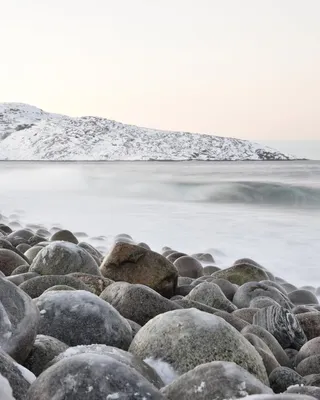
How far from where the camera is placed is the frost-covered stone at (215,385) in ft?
5.96

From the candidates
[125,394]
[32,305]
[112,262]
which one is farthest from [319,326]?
[125,394]

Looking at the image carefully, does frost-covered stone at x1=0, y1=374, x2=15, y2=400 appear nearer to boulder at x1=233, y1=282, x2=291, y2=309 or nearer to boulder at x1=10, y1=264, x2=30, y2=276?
boulder at x1=10, y1=264, x2=30, y2=276

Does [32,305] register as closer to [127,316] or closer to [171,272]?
[127,316]

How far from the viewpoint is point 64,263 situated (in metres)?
4.80

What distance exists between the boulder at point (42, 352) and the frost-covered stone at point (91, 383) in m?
0.57

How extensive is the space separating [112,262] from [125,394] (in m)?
Result: 3.49

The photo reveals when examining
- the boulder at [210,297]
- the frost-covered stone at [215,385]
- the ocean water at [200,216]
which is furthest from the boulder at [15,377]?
the ocean water at [200,216]

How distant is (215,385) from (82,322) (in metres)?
0.92

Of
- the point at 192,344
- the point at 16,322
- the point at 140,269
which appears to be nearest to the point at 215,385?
the point at 192,344

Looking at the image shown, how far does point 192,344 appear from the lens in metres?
2.39

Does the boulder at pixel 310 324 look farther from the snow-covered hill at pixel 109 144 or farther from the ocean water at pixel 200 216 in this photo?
the snow-covered hill at pixel 109 144

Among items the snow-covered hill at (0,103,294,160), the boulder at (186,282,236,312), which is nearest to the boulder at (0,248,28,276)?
the boulder at (186,282,236,312)

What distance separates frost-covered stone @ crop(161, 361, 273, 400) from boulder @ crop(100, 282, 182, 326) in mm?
1313

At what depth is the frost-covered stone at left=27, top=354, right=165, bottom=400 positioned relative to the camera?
160 cm
